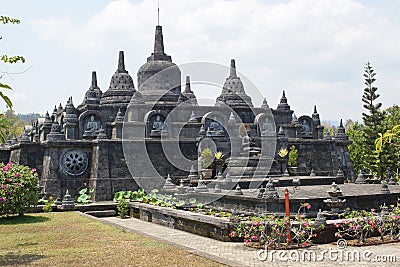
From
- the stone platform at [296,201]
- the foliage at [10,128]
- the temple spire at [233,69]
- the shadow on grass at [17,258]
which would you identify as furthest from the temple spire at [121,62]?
the shadow on grass at [17,258]

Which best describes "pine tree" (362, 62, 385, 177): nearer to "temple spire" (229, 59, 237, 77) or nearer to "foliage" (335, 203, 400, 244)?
"temple spire" (229, 59, 237, 77)

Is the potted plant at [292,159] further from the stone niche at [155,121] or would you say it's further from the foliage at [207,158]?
the stone niche at [155,121]

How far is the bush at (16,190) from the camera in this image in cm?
1488

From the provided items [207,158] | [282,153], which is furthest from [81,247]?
[282,153]

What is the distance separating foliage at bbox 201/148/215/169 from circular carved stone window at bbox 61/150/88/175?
259 inches

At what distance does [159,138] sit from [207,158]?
11.8 feet

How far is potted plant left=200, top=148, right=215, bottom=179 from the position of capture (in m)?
25.5

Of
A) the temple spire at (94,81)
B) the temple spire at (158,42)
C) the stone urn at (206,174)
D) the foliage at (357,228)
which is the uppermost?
the temple spire at (158,42)

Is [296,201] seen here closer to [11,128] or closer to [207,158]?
[207,158]

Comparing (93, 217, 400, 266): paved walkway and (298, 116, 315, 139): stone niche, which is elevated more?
(298, 116, 315, 139): stone niche

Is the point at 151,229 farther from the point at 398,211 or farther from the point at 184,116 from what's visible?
the point at 184,116

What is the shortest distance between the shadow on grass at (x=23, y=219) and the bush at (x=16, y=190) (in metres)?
0.18

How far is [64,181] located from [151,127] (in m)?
7.21

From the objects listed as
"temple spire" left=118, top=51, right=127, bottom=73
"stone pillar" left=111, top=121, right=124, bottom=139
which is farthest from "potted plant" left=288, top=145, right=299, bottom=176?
"temple spire" left=118, top=51, right=127, bottom=73
